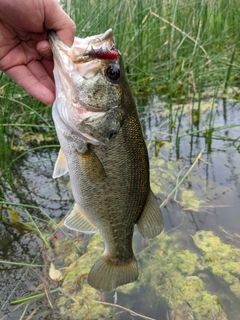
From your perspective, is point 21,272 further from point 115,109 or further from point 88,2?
point 88,2

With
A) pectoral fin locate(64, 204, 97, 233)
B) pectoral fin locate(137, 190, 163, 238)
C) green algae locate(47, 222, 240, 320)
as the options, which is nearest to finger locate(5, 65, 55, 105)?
pectoral fin locate(64, 204, 97, 233)

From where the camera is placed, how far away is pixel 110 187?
174 cm

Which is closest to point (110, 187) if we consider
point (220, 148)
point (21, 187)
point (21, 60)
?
point (21, 60)

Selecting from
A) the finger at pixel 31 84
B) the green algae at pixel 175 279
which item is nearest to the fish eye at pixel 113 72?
the finger at pixel 31 84

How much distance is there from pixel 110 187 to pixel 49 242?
3.40 ft

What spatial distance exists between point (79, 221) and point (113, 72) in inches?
32.9

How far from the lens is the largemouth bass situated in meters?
1.63

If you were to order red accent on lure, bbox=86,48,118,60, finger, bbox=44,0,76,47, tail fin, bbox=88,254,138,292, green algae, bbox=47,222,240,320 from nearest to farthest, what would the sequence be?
red accent on lure, bbox=86,48,118,60 < finger, bbox=44,0,76,47 < tail fin, bbox=88,254,138,292 < green algae, bbox=47,222,240,320

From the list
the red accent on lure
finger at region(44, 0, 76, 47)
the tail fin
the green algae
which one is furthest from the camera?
the green algae

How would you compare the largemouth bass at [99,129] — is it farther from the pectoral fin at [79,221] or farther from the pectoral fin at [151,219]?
the pectoral fin at [79,221]

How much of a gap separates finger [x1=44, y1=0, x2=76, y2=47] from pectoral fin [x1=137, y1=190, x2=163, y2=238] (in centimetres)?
92

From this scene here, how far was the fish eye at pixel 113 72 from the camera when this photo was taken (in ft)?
5.42

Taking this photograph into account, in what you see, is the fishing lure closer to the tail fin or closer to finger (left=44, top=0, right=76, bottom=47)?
finger (left=44, top=0, right=76, bottom=47)

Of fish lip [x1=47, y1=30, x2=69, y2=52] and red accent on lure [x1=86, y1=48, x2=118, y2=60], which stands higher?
fish lip [x1=47, y1=30, x2=69, y2=52]
